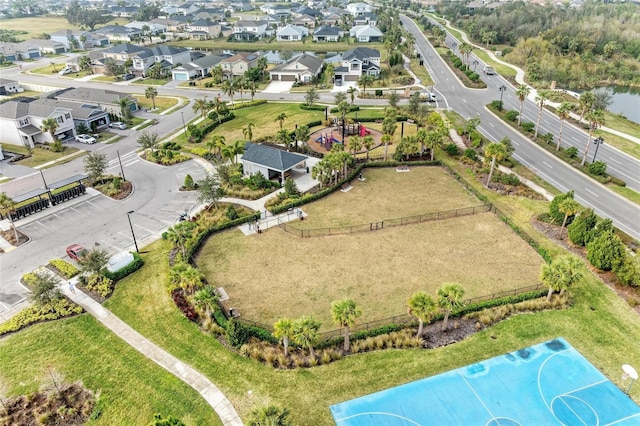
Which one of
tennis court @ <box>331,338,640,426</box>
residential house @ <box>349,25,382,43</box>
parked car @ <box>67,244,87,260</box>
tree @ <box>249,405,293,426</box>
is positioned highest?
residential house @ <box>349,25,382,43</box>

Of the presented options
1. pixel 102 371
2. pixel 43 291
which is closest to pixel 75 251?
pixel 43 291

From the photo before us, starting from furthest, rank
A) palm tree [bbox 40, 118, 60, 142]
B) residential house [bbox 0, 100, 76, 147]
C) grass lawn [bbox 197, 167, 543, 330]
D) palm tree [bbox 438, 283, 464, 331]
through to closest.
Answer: residential house [bbox 0, 100, 76, 147] → palm tree [bbox 40, 118, 60, 142] → grass lawn [bbox 197, 167, 543, 330] → palm tree [bbox 438, 283, 464, 331]

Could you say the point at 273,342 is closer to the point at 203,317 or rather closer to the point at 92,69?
the point at 203,317

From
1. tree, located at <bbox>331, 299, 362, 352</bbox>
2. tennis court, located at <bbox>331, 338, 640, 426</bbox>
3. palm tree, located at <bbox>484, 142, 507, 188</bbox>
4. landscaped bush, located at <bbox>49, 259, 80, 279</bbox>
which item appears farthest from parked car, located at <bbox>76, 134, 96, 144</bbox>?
tennis court, located at <bbox>331, 338, 640, 426</bbox>

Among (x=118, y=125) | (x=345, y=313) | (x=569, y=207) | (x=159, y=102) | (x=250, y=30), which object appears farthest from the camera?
(x=250, y=30)

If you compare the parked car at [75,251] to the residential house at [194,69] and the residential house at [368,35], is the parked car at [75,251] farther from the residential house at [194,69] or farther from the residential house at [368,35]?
the residential house at [368,35]

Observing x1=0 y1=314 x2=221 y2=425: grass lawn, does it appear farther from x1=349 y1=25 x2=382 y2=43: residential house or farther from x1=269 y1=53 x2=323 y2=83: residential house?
x1=349 y1=25 x2=382 y2=43: residential house

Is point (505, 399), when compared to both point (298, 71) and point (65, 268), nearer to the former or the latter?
point (65, 268)

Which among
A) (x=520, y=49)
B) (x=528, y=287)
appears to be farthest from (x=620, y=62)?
(x=528, y=287)
